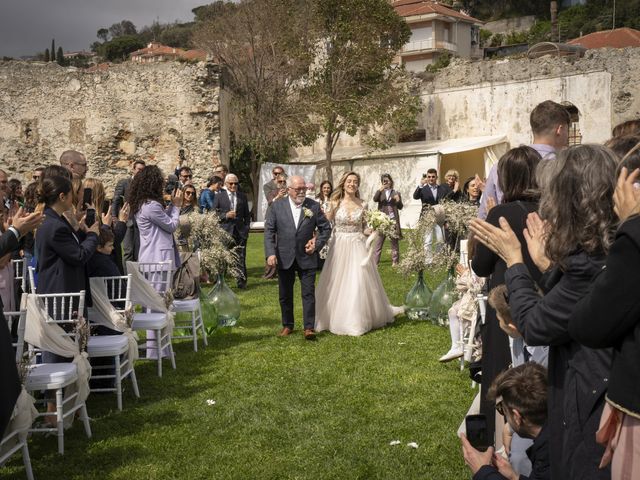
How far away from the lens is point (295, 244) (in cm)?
912

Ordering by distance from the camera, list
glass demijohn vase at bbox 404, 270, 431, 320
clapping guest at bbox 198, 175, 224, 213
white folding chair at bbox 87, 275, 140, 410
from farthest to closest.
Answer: clapping guest at bbox 198, 175, 224, 213 → glass demijohn vase at bbox 404, 270, 431, 320 → white folding chair at bbox 87, 275, 140, 410

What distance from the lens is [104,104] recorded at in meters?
23.8

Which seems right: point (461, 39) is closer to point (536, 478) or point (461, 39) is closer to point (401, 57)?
point (401, 57)

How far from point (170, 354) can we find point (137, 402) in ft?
4.50

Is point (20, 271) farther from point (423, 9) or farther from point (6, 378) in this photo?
point (423, 9)

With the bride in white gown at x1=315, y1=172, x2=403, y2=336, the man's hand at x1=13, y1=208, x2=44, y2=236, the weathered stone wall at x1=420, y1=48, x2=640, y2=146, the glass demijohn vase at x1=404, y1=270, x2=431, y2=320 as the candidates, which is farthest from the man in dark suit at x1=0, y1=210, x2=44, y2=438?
the weathered stone wall at x1=420, y1=48, x2=640, y2=146

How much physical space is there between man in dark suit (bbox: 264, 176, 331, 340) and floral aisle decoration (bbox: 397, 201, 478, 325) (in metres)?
1.31

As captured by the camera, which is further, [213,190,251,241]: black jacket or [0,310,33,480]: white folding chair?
[213,190,251,241]: black jacket

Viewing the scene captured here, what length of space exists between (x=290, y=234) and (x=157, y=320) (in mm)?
2283

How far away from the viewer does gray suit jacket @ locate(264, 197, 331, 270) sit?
359 inches

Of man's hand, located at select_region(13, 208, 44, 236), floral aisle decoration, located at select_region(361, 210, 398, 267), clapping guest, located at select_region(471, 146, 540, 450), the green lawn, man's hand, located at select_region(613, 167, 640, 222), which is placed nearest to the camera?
man's hand, located at select_region(613, 167, 640, 222)

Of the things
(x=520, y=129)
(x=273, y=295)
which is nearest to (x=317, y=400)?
(x=273, y=295)

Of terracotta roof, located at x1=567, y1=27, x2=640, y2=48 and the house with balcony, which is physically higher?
the house with balcony

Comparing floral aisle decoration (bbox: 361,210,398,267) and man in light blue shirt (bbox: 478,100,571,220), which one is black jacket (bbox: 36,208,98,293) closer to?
man in light blue shirt (bbox: 478,100,571,220)
